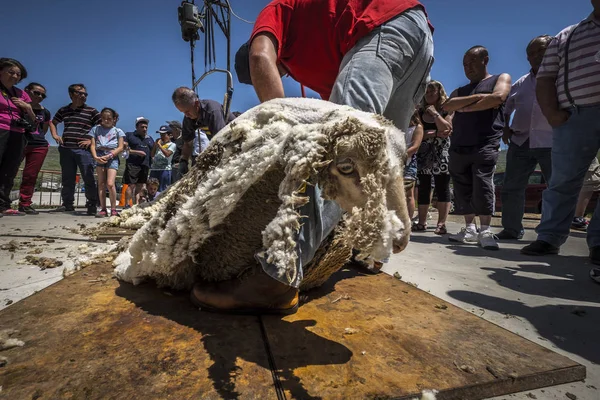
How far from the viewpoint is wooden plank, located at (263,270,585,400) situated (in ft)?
2.54

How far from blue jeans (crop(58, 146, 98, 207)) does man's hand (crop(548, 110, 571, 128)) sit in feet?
19.8

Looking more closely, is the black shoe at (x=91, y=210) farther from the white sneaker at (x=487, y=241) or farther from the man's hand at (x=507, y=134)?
the man's hand at (x=507, y=134)

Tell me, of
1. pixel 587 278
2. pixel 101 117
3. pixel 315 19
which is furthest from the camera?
pixel 101 117

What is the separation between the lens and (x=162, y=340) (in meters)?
0.92

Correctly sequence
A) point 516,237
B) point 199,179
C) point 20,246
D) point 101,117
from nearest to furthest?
point 199,179 → point 20,246 → point 516,237 → point 101,117

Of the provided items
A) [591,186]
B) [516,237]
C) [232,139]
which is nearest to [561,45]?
[516,237]

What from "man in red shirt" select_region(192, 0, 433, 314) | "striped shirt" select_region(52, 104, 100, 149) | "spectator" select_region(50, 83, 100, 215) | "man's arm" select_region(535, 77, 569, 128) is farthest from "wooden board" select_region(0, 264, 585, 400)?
Result: "striped shirt" select_region(52, 104, 100, 149)

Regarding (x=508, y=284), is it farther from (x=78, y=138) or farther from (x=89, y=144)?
(x=78, y=138)

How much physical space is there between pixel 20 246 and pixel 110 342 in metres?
1.86

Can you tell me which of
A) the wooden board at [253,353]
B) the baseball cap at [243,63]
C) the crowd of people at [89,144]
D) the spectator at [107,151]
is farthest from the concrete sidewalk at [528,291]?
the spectator at [107,151]

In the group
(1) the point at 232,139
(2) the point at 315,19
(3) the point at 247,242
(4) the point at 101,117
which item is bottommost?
(3) the point at 247,242

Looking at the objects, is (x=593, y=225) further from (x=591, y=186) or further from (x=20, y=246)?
(x=20, y=246)

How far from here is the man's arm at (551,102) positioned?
2330mm

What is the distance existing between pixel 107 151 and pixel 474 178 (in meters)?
5.45
